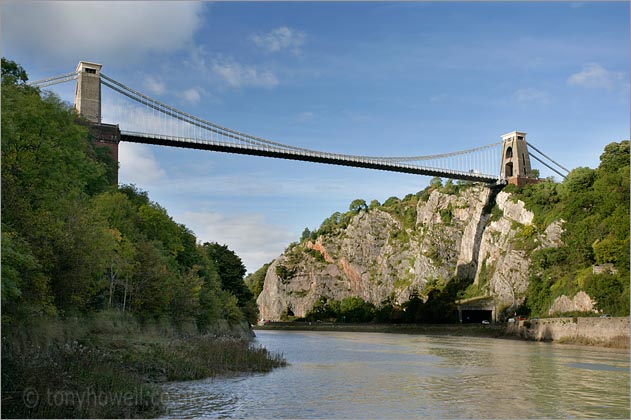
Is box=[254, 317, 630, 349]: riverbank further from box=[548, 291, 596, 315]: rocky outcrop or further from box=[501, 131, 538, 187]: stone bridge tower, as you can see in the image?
box=[501, 131, 538, 187]: stone bridge tower

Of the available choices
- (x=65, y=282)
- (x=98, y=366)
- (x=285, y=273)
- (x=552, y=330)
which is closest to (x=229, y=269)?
(x=552, y=330)

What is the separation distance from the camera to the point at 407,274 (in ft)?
443

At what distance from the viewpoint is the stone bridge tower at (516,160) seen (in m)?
110

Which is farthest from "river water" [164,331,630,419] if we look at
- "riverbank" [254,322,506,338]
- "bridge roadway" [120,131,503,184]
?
"riverbank" [254,322,506,338]

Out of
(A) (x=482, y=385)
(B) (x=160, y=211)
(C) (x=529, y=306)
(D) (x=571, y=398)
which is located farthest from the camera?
(C) (x=529, y=306)

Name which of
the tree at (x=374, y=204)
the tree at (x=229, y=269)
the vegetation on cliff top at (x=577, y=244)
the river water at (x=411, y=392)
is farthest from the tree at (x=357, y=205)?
the river water at (x=411, y=392)

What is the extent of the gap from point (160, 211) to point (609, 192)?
52.1m

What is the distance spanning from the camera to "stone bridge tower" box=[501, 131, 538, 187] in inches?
4348

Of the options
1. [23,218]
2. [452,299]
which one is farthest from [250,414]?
[452,299]

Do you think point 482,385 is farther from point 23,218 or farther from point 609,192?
point 609,192

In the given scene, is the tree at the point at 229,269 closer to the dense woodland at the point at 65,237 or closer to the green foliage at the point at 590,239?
the dense woodland at the point at 65,237

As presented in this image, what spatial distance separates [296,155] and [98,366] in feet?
236

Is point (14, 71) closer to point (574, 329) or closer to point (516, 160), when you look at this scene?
point (574, 329)

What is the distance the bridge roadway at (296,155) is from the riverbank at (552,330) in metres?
25.8
